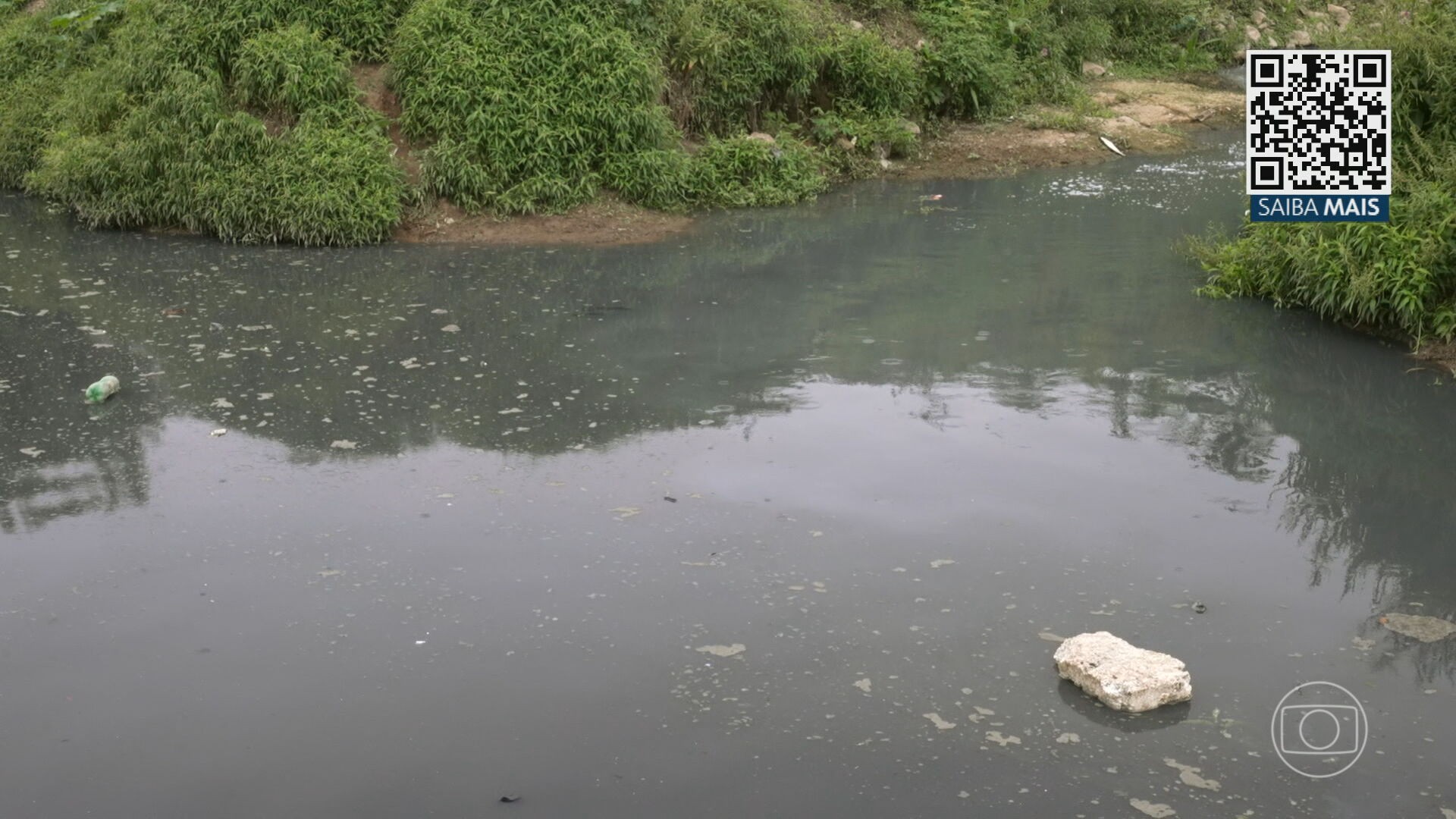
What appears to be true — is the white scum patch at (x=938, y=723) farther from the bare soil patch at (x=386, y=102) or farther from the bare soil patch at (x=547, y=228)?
the bare soil patch at (x=386, y=102)

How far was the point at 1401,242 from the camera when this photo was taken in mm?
7012

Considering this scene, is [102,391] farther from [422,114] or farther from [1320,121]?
[1320,121]

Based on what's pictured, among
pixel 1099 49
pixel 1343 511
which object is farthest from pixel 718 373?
pixel 1099 49

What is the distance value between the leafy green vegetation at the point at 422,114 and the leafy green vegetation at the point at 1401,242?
162 inches

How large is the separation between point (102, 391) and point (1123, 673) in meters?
4.84

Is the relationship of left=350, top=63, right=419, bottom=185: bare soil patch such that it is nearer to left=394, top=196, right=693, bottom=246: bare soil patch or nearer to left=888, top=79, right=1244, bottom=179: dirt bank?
left=394, top=196, right=693, bottom=246: bare soil patch

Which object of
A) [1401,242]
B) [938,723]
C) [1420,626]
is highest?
[1401,242]

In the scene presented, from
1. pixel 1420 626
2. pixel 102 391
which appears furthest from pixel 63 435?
pixel 1420 626

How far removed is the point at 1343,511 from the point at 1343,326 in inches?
97.4

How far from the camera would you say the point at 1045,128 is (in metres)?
13.0

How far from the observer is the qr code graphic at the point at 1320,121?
6.86 meters

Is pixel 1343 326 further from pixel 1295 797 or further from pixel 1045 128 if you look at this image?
pixel 1045 128
